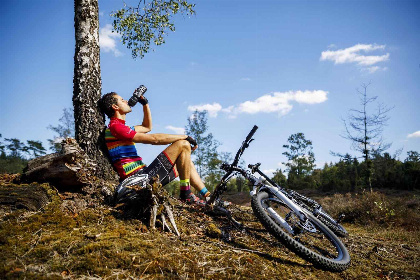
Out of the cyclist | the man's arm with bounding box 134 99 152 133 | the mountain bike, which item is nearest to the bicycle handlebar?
the mountain bike

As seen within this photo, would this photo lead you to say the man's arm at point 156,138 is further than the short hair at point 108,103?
No

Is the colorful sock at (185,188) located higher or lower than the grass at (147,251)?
higher

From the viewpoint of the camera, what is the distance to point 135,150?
150 inches

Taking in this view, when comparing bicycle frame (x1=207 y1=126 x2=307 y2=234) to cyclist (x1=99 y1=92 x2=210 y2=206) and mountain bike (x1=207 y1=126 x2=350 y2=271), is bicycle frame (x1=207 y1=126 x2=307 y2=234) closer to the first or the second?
mountain bike (x1=207 y1=126 x2=350 y2=271)

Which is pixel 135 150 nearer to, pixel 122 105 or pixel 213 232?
pixel 122 105

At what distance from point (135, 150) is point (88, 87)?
1.30 m

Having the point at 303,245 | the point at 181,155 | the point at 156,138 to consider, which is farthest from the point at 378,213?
the point at 156,138

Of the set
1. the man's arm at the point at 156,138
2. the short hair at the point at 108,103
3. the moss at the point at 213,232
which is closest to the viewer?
the moss at the point at 213,232

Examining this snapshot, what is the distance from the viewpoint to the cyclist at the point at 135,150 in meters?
3.59

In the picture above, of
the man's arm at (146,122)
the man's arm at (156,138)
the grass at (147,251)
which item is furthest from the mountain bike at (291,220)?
the man's arm at (146,122)

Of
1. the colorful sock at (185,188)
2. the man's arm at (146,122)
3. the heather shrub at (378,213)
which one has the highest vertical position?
the man's arm at (146,122)

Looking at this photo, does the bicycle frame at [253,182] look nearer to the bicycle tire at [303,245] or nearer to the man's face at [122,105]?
the bicycle tire at [303,245]

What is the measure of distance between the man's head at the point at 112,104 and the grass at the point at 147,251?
1.41 metres

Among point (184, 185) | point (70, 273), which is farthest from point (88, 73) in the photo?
point (70, 273)
